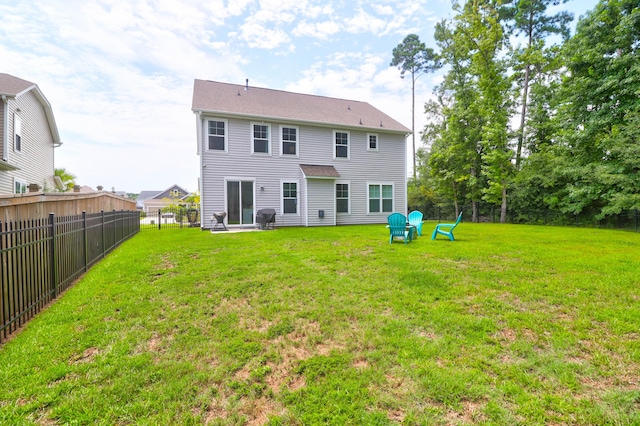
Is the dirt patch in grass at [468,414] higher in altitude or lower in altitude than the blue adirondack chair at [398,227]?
lower

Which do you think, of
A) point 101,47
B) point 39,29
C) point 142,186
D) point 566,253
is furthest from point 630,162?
point 142,186

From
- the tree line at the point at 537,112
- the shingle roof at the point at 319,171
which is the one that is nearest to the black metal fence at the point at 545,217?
the tree line at the point at 537,112

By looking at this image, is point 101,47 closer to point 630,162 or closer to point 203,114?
point 203,114

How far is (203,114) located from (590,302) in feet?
43.0

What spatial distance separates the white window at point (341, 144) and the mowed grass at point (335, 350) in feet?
34.8

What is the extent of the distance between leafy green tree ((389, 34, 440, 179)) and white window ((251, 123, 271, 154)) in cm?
1826

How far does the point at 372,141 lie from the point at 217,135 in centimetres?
808

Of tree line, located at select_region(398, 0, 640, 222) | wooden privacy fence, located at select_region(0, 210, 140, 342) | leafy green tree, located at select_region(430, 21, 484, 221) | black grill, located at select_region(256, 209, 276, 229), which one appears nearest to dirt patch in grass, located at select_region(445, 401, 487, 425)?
wooden privacy fence, located at select_region(0, 210, 140, 342)

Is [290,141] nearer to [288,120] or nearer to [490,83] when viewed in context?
[288,120]

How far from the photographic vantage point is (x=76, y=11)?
8789 mm

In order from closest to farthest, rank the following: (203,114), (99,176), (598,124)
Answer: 1. (203,114)
2. (598,124)
3. (99,176)

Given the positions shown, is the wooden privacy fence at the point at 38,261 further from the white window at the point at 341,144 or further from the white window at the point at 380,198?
the white window at the point at 380,198

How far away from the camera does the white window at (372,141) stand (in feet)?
50.8

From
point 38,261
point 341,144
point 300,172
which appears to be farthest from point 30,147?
point 341,144
